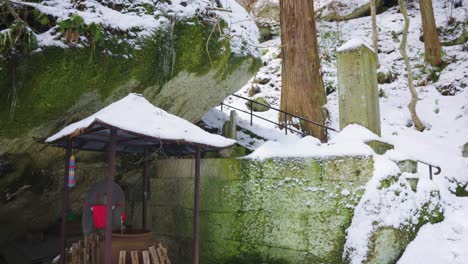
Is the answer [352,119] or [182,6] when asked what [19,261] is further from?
[352,119]

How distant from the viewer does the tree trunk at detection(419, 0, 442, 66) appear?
42.7 feet

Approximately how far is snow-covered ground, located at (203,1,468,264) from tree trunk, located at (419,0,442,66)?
356mm

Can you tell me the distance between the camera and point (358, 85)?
5934 mm

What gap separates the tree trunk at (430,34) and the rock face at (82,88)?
351 inches

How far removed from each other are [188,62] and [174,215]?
2845 millimetres

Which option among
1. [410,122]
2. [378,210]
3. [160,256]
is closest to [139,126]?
[160,256]

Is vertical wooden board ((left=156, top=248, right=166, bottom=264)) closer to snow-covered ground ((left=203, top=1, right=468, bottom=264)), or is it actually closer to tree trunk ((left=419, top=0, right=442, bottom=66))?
snow-covered ground ((left=203, top=1, right=468, bottom=264))

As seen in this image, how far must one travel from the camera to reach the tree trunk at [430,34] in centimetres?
1300

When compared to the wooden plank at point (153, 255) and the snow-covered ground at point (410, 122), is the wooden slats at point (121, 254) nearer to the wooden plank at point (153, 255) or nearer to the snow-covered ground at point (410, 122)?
the wooden plank at point (153, 255)

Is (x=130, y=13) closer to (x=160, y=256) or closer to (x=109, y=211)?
(x=109, y=211)

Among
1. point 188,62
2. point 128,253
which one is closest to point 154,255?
point 128,253

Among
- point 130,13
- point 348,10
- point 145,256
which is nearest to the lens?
point 145,256

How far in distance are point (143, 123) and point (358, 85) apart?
11.8 ft

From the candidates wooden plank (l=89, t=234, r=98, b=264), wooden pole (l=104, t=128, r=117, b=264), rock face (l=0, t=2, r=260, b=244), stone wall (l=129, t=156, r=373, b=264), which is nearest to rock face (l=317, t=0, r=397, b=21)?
rock face (l=0, t=2, r=260, b=244)
